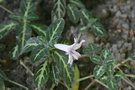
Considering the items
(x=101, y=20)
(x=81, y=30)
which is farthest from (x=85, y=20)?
(x=101, y=20)

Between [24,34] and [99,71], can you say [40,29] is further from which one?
[99,71]

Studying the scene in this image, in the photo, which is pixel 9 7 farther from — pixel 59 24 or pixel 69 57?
pixel 69 57

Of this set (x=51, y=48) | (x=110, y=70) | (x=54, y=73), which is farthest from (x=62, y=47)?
(x=110, y=70)

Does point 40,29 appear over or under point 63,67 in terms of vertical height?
over

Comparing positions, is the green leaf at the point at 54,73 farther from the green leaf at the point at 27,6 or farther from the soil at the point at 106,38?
the green leaf at the point at 27,6

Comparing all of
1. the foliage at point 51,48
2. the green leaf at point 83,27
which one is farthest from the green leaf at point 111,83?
the green leaf at point 83,27

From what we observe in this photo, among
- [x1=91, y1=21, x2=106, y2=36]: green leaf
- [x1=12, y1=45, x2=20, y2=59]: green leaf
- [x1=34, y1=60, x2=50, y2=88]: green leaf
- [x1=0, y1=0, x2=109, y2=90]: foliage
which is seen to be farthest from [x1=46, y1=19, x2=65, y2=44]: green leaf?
[x1=91, y1=21, x2=106, y2=36]: green leaf

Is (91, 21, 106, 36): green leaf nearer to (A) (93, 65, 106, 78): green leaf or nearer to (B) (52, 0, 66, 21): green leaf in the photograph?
(B) (52, 0, 66, 21): green leaf
